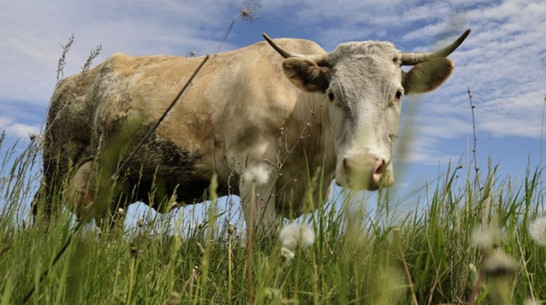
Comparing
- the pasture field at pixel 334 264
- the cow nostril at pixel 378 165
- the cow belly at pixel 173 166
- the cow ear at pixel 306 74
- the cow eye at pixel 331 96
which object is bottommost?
the pasture field at pixel 334 264

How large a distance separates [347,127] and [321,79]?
0.79m

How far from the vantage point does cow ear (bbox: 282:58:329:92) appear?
16.8 feet

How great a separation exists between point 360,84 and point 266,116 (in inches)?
45.1

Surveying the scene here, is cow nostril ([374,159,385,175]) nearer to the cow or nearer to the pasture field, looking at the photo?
the cow

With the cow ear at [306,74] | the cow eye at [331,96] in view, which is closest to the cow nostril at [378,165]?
the cow eye at [331,96]

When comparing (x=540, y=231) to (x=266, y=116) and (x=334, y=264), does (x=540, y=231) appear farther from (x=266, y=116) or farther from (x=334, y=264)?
(x=266, y=116)

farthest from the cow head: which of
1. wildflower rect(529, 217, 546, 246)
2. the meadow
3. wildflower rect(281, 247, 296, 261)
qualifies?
wildflower rect(529, 217, 546, 246)

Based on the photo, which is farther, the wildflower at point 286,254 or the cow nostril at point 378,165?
the cow nostril at point 378,165

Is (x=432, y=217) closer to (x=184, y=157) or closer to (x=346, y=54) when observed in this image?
(x=346, y=54)

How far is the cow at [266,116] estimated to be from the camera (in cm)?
462

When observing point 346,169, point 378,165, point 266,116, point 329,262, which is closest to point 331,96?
point 266,116

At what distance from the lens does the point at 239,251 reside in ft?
10.2

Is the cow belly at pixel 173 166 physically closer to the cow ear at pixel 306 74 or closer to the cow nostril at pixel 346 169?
the cow ear at pixel 306 74

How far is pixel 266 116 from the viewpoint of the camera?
5449 millimetres
